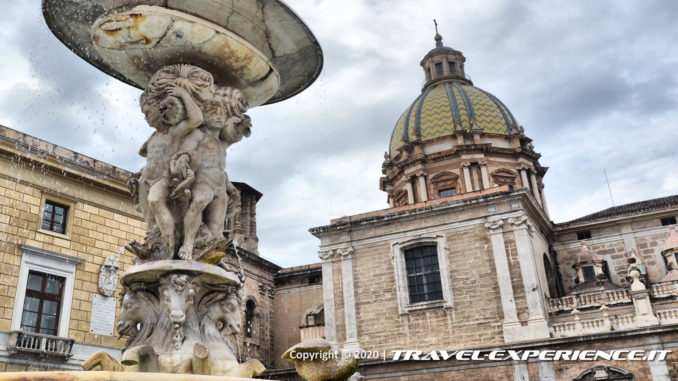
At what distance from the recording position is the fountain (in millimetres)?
3904

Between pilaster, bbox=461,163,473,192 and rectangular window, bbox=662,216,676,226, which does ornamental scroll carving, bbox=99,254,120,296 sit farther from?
rectangular window, bbox=662,216,676,226

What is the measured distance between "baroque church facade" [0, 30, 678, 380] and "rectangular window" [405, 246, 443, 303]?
0.05 meters

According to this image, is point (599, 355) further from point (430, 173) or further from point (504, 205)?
point (430, 173)

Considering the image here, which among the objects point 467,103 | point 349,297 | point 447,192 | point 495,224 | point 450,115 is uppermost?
point 467,103

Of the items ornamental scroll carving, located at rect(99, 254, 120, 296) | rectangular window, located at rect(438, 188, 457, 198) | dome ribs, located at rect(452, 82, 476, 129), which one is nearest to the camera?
ornamental scroll carving, located at rect(99, 254, 120, 296)

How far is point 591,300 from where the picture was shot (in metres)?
19.9

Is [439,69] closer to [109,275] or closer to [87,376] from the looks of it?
[109,275]

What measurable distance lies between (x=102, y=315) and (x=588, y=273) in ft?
59.4

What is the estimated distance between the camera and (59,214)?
16000mm

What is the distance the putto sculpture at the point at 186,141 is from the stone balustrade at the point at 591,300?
17.8 metres

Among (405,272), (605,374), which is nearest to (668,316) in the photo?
(605,374)

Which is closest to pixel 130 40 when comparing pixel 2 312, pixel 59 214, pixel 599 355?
pixel 2 312

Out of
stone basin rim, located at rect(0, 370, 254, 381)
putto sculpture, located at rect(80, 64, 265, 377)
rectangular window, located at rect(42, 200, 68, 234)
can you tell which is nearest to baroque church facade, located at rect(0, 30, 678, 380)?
rectangular window, located at rect(42, 200, 68, 234)

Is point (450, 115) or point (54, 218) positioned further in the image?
point (450, 115)
